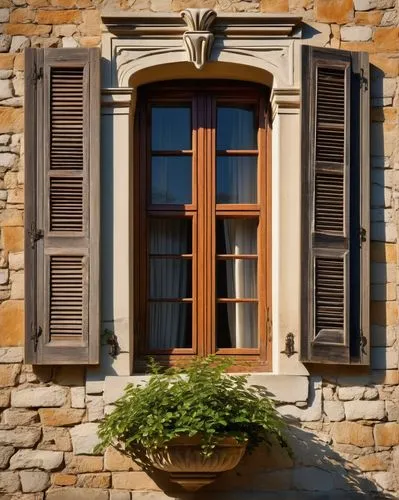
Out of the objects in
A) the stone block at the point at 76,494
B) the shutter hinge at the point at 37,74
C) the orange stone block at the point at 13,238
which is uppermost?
the shutter hinge at the point at 37,74

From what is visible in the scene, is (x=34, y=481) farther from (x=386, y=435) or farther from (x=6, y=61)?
(x=6, y=61)

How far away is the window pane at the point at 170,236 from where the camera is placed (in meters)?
7.29

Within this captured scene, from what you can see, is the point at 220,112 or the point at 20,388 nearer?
the point at 20,388

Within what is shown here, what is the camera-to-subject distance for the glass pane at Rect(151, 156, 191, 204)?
23.9ft

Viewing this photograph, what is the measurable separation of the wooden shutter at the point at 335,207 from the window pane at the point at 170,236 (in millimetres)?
845

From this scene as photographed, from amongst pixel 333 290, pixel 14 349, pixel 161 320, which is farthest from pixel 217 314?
pixel 14 349

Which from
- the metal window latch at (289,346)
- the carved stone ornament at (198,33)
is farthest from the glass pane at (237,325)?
the carved stone ornament at (198,33)

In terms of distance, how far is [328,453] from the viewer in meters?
6.85

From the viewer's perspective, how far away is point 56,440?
684cm

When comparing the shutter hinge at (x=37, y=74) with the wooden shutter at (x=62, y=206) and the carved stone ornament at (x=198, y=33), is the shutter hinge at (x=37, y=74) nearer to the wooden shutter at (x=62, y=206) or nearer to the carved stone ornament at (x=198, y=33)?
the wooden shutter at (x=62, y=206)

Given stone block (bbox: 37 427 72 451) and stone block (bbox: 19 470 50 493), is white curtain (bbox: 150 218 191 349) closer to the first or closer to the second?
stone block (bbox: 37 427 72 451)

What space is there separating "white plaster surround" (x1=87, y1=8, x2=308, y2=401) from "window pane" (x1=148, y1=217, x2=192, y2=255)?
0.28 m

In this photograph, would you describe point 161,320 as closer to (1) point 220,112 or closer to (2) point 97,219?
(2) point 97,219

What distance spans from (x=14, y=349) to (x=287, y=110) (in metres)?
2.33
